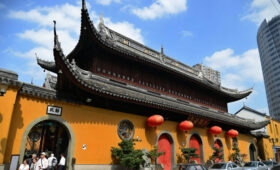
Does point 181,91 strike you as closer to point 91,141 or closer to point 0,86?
point 91,141

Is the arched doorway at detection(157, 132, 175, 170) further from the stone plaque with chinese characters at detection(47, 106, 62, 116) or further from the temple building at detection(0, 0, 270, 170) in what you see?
the stone plaque with chinese characters at detection(47, 106, 62, 116)

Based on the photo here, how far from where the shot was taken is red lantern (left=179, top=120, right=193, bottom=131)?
13.7 metres

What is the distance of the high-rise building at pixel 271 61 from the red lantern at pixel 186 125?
7932 cm

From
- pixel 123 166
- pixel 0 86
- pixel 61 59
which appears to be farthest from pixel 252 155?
pixel 0 86

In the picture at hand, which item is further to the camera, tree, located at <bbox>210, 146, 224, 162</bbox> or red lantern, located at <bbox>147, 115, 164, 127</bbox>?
tree, located at <bbox>210, 146, 224, 162</bbox>

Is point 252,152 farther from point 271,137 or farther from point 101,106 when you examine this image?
point 101,106

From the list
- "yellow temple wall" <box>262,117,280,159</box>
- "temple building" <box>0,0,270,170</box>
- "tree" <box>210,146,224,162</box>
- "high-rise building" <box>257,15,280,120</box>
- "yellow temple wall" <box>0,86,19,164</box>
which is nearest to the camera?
"yellow temple wall" <box>0,86,19,164</box>

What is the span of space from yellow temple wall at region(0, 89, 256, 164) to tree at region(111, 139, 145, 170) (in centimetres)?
40

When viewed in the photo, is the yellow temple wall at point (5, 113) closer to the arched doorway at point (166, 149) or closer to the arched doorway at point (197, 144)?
the arched doorway at point (166, 149)

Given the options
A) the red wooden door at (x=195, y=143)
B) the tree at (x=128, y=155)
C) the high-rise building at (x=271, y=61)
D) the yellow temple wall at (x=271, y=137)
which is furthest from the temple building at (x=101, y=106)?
the high-rise building at (x=271, y=61)

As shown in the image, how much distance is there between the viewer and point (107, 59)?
1266 cm

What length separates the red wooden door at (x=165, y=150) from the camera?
13237mm

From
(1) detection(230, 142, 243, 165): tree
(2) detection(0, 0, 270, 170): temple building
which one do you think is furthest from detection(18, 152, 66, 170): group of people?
(1) detection(230, 142, 243, 165): tree

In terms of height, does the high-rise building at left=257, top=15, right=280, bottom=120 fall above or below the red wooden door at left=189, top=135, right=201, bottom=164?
above
